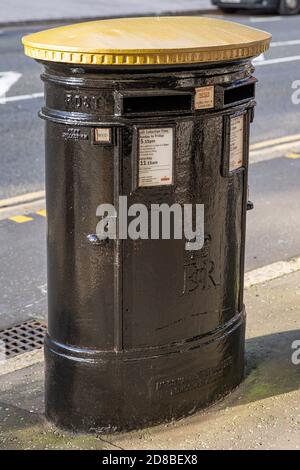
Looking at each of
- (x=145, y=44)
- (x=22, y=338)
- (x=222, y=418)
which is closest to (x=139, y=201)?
(x=145, y=44)

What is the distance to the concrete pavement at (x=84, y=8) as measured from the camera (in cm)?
1898

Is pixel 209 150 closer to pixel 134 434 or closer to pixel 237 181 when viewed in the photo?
pixel 237 181

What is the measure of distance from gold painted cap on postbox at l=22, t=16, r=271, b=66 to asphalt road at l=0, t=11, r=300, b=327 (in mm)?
2036

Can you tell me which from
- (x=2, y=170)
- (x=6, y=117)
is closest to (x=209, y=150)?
(x=2, y=170)

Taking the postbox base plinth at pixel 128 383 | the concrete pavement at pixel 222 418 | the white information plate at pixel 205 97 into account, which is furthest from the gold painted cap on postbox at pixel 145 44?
the concrete pavement at pixel 222 418

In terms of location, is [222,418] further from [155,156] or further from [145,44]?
[145,44]

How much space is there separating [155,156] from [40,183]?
4384 mm

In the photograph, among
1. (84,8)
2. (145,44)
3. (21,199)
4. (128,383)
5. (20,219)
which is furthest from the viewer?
(84,8)

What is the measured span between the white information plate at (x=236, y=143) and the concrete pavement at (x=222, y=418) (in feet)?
3.33

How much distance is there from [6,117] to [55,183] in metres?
6.54

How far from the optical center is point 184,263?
11.5 feet

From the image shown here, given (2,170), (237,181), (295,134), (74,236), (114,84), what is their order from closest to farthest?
(114,84) → (74,236) → (237,181) → (2,170) → (295,134)

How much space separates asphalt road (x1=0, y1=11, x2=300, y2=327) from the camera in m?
5.50

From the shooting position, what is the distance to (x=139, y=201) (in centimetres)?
335
